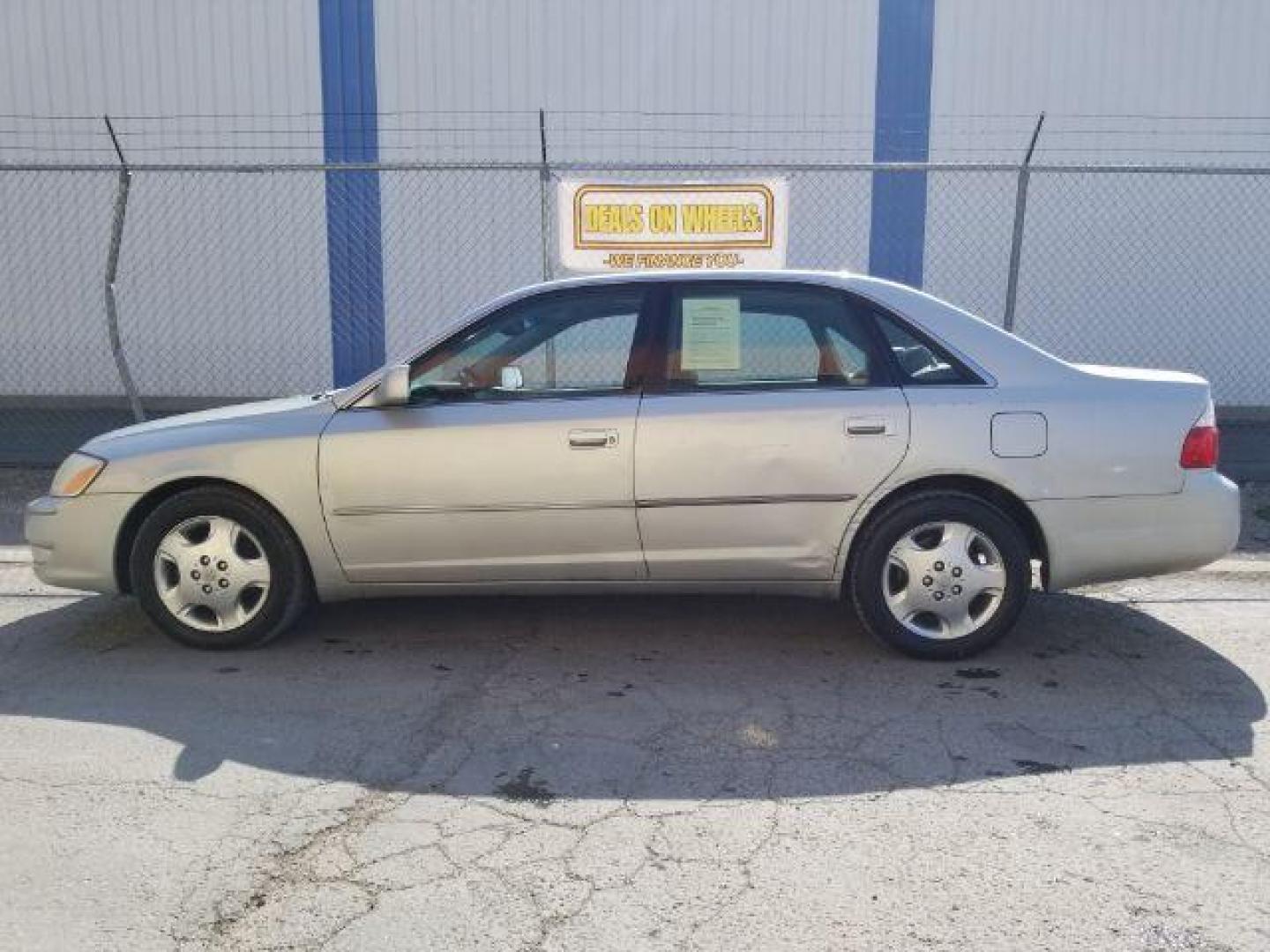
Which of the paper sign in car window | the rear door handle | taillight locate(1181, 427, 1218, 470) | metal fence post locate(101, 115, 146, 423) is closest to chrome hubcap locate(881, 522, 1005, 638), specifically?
the rear door handle

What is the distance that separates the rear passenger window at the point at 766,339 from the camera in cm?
468

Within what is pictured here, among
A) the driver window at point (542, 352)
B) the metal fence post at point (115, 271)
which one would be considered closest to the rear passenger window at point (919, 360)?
the driver window at point (542, 352)

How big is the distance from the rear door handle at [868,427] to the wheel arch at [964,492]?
0.23 m

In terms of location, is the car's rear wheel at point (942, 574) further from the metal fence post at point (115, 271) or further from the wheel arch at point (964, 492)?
the metal fence post at point (115, 271)

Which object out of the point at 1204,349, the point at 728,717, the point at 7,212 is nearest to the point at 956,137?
the point at 1204,349

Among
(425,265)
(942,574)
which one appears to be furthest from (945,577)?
(425,265)

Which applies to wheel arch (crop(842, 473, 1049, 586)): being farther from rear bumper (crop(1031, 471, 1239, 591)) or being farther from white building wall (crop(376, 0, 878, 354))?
white building wall (crop(376, 0, 878, 354))

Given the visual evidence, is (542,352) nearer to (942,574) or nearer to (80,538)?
(942,574)

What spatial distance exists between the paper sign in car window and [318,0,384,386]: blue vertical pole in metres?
7.62

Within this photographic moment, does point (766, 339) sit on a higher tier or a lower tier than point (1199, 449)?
higher

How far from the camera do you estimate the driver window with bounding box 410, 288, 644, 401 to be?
4.74 metres

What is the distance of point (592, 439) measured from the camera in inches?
181

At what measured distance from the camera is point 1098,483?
452cm

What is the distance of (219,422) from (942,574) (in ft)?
9.99
